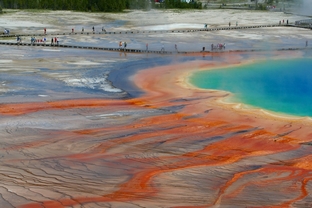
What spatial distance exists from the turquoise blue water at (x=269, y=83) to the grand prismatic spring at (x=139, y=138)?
27 centimetres

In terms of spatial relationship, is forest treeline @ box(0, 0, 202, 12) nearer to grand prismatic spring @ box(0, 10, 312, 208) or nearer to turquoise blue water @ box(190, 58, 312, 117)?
grand prismatic spring @ box(0, 10, 312, 208)

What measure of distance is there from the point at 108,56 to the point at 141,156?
1572 centimetres

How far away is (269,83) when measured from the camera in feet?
62.2

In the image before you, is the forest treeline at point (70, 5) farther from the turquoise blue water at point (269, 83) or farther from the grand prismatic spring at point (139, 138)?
the turquoise blue water at point (269, 83)

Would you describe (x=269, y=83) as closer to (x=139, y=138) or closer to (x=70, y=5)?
(x=139, y=138)

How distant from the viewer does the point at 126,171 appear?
857 centimetres

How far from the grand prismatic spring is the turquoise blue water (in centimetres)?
27

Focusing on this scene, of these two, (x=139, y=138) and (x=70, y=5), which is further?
(x=70, y=5)

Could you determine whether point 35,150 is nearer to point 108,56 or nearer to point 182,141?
point 182,141

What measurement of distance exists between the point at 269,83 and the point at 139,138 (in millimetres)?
9414

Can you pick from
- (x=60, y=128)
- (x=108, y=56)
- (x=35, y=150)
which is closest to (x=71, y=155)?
(x=35, y=150)

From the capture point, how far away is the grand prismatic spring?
754 centimetres

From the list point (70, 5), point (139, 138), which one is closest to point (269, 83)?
point (139, 138)

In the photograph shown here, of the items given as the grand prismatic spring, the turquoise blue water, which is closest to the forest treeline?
the grand prismatic spring
